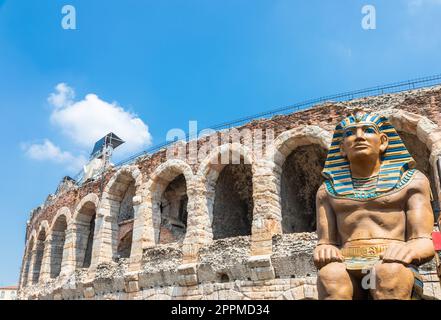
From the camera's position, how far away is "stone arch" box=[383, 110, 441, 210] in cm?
916

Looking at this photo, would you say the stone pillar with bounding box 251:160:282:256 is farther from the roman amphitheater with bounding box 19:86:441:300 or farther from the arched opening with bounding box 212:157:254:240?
the arched opening with bounding box 212:157:254:240

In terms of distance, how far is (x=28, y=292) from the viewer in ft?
55.9

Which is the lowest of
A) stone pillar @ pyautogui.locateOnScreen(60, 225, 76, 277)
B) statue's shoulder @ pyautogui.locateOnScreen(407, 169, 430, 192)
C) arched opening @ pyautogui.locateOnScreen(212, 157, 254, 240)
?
statue's shoulder @ pyautogui.locateOnScreen(407, 169, 430, 192)

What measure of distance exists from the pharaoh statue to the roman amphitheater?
534cm

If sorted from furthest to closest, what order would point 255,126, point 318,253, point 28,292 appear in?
point 28,292, point 255,126, point 318,253

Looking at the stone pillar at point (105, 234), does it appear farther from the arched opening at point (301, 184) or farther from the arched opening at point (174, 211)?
the arched opening at point (301, 184)

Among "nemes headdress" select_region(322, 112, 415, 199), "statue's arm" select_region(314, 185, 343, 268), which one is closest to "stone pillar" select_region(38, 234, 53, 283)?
"statue's arm" select_region(314, 185, 343, 268)

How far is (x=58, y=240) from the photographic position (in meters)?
17.3

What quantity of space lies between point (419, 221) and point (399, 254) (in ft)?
1.51

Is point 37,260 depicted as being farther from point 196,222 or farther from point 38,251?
point 196,222

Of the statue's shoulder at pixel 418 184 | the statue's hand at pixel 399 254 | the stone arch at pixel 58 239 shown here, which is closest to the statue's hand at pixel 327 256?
the statue's hand at pixel 399 254
